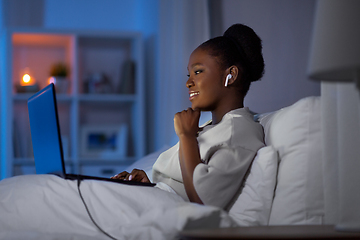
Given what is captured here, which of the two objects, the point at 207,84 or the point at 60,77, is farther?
the point at 60,77

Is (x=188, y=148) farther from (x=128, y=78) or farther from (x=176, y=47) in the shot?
(x=128, y=78)

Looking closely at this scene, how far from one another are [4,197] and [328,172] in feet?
2.59

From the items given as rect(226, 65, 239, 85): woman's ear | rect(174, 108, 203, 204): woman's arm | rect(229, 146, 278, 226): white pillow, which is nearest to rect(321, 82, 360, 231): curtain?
rect(229, 146, 278, 226): white pillow

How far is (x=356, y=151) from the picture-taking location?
917 millimetres

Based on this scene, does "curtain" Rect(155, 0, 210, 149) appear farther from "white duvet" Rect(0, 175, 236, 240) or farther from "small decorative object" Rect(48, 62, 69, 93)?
"white duvet" Rect(0, 175, 236, 240)

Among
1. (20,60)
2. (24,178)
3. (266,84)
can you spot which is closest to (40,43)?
(20,60)

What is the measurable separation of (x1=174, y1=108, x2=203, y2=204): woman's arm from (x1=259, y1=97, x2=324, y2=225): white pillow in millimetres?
217

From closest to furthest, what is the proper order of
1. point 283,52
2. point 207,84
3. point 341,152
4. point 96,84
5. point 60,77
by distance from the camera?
point 341,152, point 207,84, point 283,52, point 60,77, point 96,84

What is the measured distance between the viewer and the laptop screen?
111 centimetres

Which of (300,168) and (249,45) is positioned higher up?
(249,45)

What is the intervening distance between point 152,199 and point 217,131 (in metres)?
0.33

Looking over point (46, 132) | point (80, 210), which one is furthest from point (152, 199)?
point (46, 132)

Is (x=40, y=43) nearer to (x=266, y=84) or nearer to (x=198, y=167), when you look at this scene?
(x=266, y=84)

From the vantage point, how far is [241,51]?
56.2 inches
